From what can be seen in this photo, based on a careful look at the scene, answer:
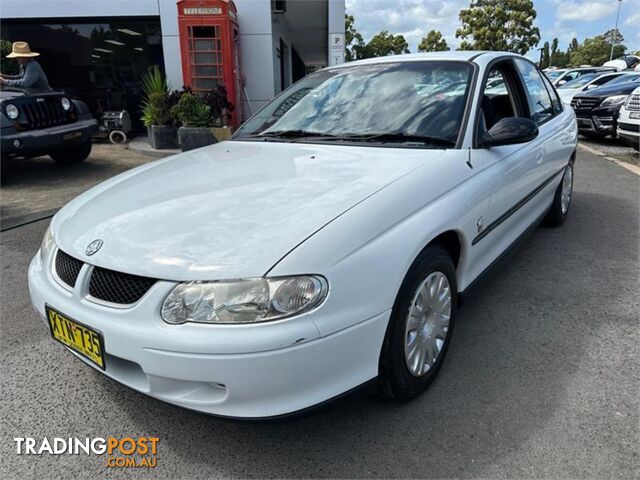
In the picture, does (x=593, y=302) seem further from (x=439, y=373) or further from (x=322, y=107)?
(x=322, y=107)

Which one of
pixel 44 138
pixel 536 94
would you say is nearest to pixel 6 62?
pixel 44 138

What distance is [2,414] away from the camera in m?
2.36

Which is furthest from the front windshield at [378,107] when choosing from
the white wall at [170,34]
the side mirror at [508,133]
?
the white wall at [170,34]

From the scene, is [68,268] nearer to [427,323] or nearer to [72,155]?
[427,323]

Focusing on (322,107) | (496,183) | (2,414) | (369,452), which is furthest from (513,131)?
(2,414)

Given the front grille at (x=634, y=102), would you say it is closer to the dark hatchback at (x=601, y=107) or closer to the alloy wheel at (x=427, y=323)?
the dark hatchback at (x=601, y=107)

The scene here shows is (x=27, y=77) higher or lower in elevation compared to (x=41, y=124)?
higher

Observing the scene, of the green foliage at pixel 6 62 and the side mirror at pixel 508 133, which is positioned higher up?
the green foliage at pixel 6 62

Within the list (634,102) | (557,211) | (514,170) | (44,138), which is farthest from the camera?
(634,102)

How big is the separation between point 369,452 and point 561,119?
3.65 meters

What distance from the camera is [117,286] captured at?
1937 mm

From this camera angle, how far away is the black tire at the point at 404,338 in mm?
2055

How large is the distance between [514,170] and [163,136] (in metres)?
7.62

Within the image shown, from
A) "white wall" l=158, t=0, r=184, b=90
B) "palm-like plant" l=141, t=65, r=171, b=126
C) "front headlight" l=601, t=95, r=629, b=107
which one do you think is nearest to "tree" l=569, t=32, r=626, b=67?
"front headlight" l=601, t=95, r=629, b=107
